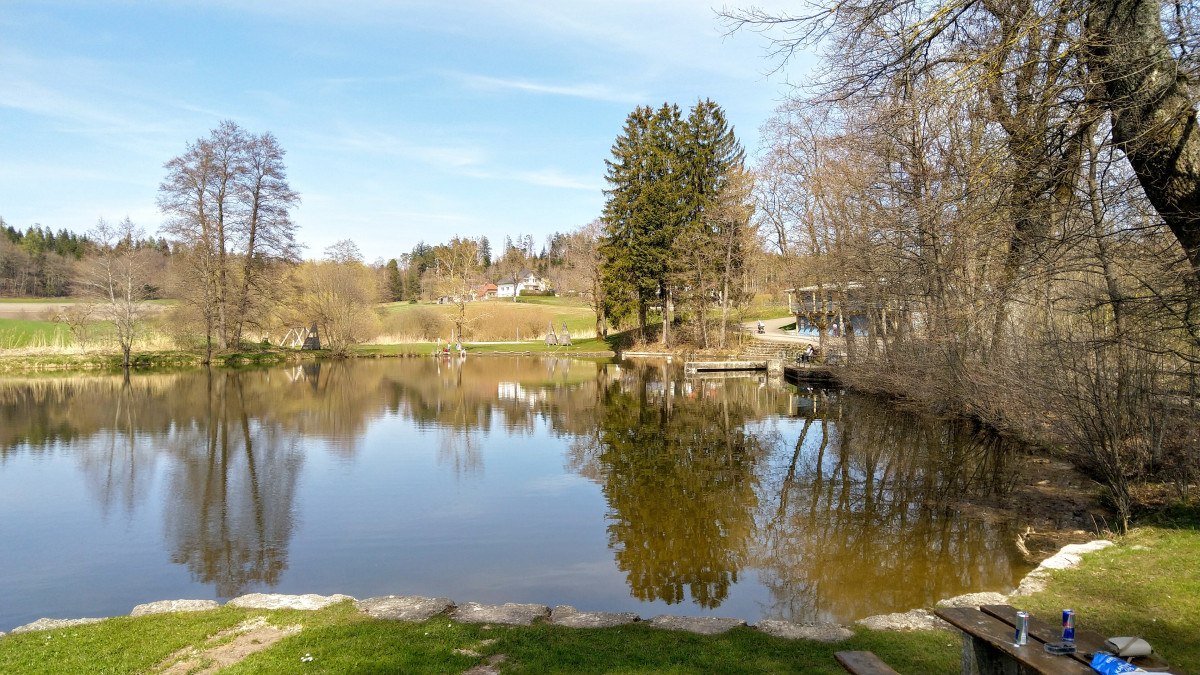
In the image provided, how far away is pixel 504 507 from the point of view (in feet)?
38.7

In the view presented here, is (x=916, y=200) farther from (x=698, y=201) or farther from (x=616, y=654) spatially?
(x=698, y=201)

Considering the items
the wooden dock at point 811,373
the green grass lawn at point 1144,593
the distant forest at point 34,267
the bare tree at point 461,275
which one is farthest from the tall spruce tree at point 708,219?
the distant forest at point 34,267

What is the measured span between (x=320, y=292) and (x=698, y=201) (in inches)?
967

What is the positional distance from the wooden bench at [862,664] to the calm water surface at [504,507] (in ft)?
10.1

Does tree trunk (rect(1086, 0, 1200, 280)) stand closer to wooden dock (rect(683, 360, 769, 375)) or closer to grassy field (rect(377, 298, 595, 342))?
wooden dock (rect(683, 360, 769, 375))

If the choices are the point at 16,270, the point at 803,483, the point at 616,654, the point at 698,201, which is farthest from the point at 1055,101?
the point at 16,270

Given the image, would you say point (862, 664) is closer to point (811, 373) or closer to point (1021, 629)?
point (1021, 629)

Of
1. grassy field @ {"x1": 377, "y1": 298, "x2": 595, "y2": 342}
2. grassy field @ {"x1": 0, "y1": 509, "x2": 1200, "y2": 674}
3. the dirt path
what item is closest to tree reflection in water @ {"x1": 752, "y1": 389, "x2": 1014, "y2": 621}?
grassy field @ {"x1": 0, "y1": 509, "x2": 1200, "y2": 674}

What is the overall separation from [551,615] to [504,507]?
551 centimetres

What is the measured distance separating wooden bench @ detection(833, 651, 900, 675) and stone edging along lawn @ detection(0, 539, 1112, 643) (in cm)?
142

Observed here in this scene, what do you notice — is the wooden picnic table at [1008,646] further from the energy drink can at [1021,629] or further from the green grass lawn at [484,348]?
the green grass lawn at [484,348]

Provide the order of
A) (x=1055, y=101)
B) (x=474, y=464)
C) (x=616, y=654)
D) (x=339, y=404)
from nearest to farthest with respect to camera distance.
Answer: (x=616, y=654), (x=1055, y=101), (x=474, y=464), (x=339, y=404)

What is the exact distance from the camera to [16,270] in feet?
250

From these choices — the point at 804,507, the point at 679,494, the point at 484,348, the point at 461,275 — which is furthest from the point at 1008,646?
the point at 461,275
